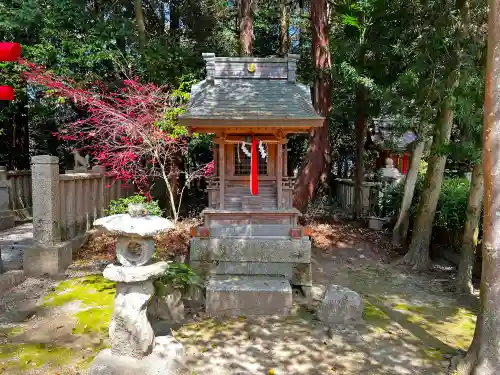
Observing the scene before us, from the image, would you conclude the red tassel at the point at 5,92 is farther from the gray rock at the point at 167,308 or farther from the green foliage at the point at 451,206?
→ the green foliage at the point at 451,206

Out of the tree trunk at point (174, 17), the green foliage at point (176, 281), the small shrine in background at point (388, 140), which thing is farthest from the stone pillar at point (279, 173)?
the tree trunk at point (174, 17)

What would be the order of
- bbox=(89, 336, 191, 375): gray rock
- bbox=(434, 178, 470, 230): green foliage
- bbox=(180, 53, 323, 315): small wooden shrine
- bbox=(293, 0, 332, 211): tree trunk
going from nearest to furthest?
bbox=(89, 336, 191, 375): gray rock, bbox=(180, 53, 323, 315): small wooden shrine, bbox=(434, 178, 470, 230): green foliage, bbox=(293, 0, 332, 211): tree trunk

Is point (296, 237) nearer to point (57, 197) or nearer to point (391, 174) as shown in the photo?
Answer: point (57, 197)

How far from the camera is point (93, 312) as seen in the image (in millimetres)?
6074

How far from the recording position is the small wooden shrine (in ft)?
25.0

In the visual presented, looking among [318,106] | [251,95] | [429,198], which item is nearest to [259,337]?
[251,95]

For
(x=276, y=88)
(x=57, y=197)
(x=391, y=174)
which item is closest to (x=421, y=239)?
(x=391, y=174)

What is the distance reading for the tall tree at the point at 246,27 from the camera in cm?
1342

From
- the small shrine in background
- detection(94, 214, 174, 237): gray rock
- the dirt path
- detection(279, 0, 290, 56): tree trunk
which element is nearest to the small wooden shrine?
the dirt path

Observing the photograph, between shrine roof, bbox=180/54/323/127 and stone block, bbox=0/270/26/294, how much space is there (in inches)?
168

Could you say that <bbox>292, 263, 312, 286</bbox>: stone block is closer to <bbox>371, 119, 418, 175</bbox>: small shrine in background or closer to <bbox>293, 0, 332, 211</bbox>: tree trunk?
<bbox>293, 0, 332, 211</bbox>: tree trunk

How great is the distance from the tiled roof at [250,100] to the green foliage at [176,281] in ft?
9.57

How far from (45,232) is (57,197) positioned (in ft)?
2.59

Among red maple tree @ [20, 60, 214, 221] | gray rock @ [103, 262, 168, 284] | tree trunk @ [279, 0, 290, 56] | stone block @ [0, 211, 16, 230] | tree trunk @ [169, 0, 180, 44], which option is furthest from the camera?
tree trunk @ [279, 0, 290, 56]
